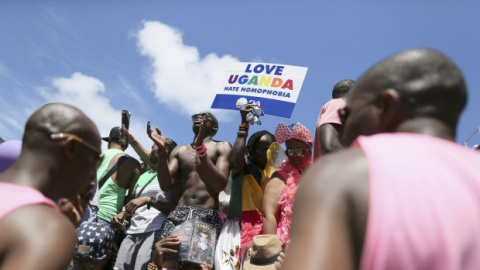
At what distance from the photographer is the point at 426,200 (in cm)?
98

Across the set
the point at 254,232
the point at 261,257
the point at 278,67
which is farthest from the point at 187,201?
the point at 278,67

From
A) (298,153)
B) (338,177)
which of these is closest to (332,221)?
(338,177)

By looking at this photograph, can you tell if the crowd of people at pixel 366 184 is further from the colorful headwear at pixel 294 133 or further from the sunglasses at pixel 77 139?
the colorful headwear at pixel 294 133

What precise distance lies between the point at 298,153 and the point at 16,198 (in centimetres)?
314

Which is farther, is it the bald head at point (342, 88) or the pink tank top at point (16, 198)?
the bald head at point (342, 88)

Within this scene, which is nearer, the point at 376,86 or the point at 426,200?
the point at 426,200

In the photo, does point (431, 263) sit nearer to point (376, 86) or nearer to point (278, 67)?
point (376, 86)

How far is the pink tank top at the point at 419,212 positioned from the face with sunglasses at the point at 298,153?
333 centimetres

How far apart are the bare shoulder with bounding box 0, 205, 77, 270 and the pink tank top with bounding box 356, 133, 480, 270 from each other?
98 centimetres

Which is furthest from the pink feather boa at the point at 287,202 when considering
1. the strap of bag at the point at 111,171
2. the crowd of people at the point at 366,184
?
the strap of bag at the point at 111,171

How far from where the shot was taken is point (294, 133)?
14.5ft

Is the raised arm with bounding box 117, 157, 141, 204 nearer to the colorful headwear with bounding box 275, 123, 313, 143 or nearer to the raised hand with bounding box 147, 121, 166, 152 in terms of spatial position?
the raised hand with bounding box 147, 121, 166, 152

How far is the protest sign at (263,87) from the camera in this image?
5812 mm

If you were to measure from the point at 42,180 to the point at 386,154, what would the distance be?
Answer: 4.19 ft
